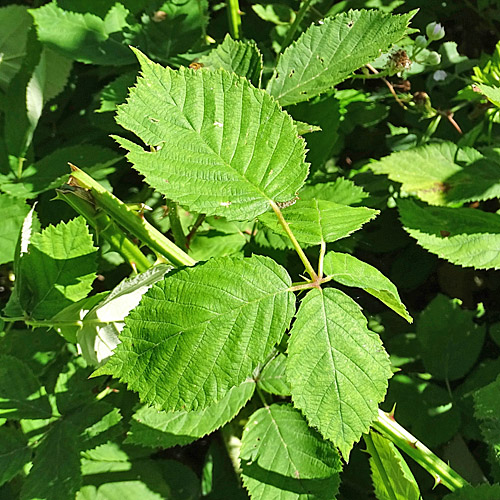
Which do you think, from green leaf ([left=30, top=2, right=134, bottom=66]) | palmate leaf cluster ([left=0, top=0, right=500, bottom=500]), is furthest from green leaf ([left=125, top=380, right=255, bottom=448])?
green leaf ([left=30, top=2, right=134, bottom=66])

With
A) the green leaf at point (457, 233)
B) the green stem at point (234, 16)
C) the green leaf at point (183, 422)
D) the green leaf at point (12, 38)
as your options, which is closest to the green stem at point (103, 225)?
the green leaf at point (183, 422)

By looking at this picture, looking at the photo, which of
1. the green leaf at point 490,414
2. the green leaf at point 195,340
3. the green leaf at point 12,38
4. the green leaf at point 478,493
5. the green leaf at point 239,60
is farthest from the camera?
the green leaf at point 12,38

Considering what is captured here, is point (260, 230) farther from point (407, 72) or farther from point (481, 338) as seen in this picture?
point (481, 338)

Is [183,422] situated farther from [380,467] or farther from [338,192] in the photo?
[338,192]

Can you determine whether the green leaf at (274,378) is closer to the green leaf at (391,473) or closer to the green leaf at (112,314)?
the green leaf at (391,473)

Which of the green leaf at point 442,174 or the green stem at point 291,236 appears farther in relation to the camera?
the green leaf at point 442,174

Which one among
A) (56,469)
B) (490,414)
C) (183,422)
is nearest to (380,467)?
(490,414)

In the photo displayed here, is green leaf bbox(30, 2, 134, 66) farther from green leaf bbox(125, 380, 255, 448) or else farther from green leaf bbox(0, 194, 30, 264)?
green leaf bbox(125, 380, 255, 448)
